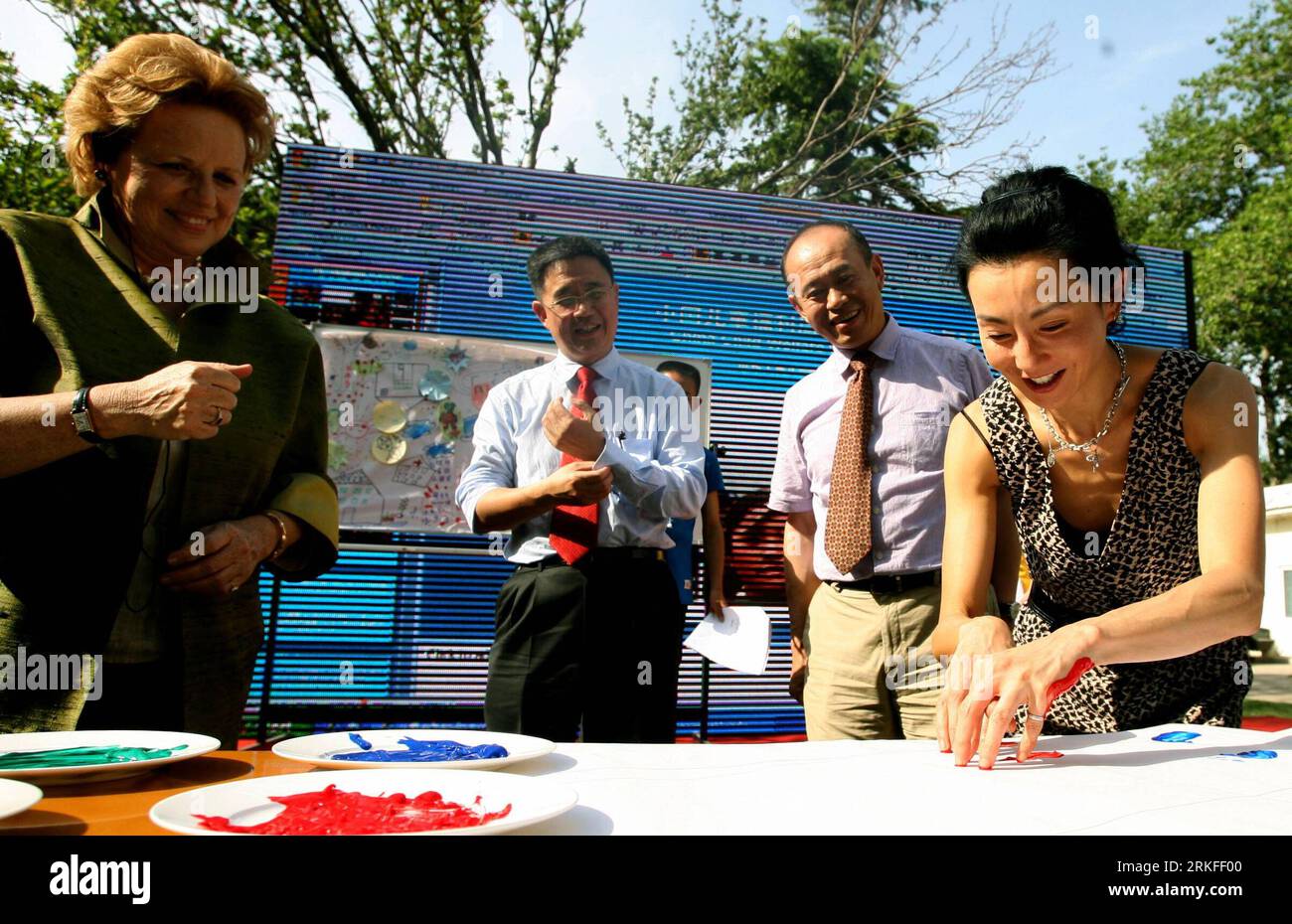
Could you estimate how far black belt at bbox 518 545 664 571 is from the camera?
2.48 m

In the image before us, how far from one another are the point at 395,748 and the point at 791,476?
1.72 m

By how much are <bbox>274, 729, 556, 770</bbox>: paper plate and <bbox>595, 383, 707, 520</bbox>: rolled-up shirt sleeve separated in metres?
1.09

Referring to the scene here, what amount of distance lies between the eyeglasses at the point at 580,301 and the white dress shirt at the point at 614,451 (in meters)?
0.17

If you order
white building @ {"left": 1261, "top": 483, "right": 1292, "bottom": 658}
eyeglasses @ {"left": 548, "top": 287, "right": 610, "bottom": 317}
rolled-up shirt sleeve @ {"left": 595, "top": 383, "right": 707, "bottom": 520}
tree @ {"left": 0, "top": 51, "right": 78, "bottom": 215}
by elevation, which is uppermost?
tree @ {"left": 0, "top": 51, "right": 78, "bottom": 215}

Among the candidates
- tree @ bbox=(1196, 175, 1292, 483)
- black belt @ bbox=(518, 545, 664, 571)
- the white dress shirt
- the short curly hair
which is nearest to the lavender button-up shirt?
the white dress shirt

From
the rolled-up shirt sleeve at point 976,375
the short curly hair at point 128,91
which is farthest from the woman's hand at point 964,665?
the short curly hair at point 128,91

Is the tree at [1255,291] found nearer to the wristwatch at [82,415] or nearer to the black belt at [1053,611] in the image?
the black belt at [1053,611]

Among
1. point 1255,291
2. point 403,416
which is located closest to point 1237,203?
point 1255,291

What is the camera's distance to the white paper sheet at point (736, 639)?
3.02m

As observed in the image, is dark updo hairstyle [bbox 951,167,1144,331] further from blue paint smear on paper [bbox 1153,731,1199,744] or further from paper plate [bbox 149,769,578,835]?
paper plate [bbox 149,769,578,835]

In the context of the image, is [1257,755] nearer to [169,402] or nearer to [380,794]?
[380,794]

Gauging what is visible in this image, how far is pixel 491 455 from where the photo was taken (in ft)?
9.07
